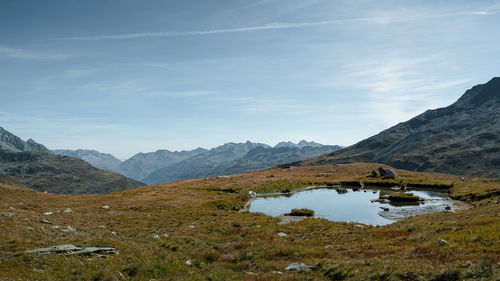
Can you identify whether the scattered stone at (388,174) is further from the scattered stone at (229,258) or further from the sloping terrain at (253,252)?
the scattered stone at (229,258)

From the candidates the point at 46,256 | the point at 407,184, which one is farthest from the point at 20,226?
the point at 407,184

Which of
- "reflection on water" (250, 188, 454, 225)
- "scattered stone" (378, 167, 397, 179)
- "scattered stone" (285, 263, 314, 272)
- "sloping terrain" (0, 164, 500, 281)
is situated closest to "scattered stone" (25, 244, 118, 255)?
"sloping terrain" (0, 164, 500, 281)

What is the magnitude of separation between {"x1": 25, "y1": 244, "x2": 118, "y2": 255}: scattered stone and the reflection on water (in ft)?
96.7

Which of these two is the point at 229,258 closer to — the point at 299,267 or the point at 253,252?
the point at 253,252

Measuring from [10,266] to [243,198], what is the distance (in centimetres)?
4523

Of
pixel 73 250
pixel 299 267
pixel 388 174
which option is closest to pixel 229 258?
pixel 299 267

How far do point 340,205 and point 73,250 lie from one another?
43.6 m

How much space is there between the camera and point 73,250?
55.8 ft

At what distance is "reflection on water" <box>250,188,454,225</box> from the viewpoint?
40816 millimetres

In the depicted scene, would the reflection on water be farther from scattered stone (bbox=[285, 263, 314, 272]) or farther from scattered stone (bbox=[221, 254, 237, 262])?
scattered stone (bbox=[221, 254, 237, 262])

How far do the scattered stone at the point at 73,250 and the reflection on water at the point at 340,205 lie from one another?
2947cm

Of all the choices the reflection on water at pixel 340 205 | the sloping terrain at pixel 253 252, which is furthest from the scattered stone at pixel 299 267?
the reflection on water at pixel 340 205

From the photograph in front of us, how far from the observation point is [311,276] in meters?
13.9

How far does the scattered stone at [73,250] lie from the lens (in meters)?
16.1
